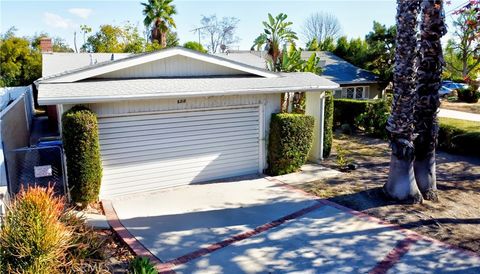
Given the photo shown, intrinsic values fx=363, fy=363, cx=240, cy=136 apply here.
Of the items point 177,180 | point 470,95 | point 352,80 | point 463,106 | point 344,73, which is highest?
point 344,73

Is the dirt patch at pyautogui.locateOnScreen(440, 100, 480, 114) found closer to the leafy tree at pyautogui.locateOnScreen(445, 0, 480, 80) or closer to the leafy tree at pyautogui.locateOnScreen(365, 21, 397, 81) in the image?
the leafy tree at pyautogui.locateOnScreen(445, 0, 480, 80)

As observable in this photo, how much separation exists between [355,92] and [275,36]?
46.0 feet

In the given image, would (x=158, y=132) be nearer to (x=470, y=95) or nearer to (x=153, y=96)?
(x=153, y=96)

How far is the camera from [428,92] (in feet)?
30.5

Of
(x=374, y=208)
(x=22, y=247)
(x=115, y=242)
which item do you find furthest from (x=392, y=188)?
(x=22, y=247)

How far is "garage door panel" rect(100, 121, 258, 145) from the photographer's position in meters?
9.62

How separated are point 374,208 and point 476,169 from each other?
5910 mm

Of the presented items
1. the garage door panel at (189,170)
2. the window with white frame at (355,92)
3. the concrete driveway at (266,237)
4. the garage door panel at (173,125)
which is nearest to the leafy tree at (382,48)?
the window with white frame at (355,92)

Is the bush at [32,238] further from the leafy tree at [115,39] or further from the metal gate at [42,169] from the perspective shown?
the leafy tree at [115,39]

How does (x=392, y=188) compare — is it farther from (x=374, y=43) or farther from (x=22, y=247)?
(x=374, y=43)

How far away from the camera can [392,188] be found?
9453mm

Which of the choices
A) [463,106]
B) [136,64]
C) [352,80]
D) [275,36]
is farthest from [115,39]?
[463,106]

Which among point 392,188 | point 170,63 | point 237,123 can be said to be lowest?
point 392,188

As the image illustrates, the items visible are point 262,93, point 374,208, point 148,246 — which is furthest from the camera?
point 262,93
